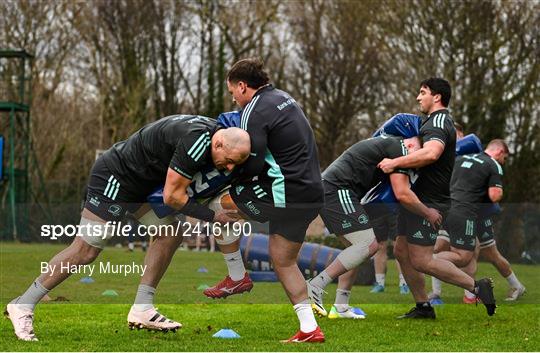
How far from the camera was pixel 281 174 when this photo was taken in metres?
7.42

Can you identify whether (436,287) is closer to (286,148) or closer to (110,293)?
(110,293)

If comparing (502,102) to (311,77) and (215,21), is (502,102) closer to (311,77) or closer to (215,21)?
(311,77)

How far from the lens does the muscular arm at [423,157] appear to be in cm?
884

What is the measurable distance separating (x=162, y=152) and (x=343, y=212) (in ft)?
7.70

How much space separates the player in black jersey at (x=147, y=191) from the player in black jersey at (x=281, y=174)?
1.01ft

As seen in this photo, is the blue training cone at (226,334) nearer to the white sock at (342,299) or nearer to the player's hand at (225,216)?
the player's hand at (225,216)

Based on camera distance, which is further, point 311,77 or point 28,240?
point 311,77

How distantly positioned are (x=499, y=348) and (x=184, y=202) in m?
2.55

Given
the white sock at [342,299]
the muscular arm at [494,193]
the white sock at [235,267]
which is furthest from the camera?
the muscular arm at [494,193]

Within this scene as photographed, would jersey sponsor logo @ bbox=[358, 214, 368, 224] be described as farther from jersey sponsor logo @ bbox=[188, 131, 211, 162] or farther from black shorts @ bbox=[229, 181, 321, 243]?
jersey sponsor logo @ bbox=[188, 131, 211, 162]

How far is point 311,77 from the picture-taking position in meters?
35.8

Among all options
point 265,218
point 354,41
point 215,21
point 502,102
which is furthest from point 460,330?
point 215,21

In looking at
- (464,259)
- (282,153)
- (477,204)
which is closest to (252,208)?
(282,153)

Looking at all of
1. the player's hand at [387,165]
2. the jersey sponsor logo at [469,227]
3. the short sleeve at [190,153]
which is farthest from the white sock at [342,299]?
the short sleeve at [190,153]
